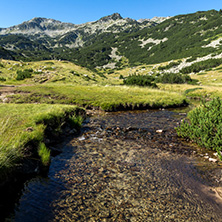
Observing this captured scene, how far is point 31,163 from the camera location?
7418mm

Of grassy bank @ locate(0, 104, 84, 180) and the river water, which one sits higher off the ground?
grassy bank @ locate(0, 104, 84, 180)

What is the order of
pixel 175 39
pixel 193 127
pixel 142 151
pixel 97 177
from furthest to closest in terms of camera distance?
pixel 175 39 → pixel 193 127 → pixel 142 151 → pixel 97 177

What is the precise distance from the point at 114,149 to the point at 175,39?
191519mm

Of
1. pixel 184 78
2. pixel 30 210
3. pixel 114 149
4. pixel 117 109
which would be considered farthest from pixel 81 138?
pixel 184 78

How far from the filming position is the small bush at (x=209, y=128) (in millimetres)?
9402

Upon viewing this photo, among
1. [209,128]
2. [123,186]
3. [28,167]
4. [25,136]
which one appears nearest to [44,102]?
[25,136]

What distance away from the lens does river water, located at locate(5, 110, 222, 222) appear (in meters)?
5.35

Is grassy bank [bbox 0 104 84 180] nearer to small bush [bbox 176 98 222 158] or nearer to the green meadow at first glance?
the green meadow

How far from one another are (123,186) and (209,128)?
6505 millimetres

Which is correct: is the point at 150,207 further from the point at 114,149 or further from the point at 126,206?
the point at 114,149

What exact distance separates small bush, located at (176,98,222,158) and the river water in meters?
0.83

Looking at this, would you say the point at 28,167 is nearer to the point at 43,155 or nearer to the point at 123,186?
the point at 43,155

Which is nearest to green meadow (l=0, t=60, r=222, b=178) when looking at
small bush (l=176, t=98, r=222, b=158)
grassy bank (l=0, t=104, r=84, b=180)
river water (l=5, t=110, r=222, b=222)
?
grassy bank (l=0, t=104, r=84, b=180)

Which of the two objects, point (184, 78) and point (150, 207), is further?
point (184, 78)
